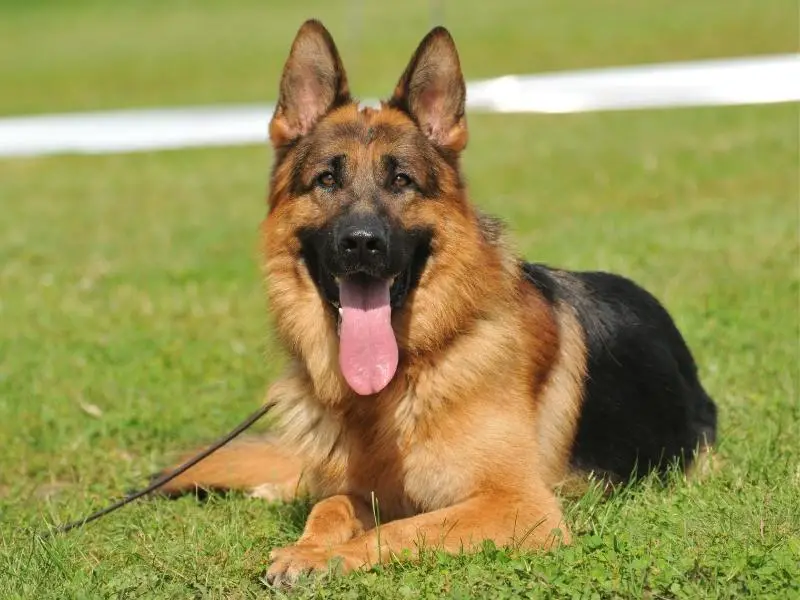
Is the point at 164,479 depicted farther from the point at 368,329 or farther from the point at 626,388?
the point at 626,388

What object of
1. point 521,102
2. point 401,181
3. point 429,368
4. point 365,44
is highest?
point 365,44

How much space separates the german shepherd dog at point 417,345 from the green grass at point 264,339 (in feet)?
0.96

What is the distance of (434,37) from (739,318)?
431 cm

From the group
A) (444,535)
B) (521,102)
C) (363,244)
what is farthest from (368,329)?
(521,102)

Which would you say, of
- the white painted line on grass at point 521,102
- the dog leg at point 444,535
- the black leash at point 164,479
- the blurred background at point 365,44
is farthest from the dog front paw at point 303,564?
the blurred background at point 365,44

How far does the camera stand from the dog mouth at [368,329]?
16.7 ft

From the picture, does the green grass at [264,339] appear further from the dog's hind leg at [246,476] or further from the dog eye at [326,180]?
the dog eye at [326,180]

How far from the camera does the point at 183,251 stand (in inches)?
480

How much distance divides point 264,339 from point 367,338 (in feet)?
9.10

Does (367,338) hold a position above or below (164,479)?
above

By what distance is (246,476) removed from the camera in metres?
5.96

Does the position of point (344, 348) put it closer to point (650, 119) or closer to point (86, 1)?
point (650, 119)

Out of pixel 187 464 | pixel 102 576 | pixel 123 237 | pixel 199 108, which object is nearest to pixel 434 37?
pixel 187 464

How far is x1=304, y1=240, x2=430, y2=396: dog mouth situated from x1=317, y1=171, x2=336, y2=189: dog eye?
0.41m
